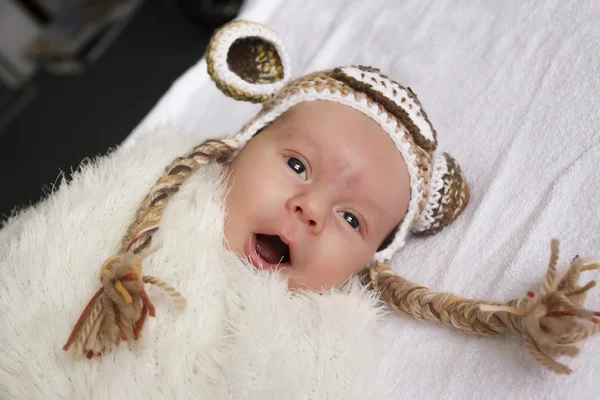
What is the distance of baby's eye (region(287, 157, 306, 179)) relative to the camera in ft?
2.71

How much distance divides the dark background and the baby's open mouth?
1297 mm

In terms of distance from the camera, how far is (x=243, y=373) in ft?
2.07

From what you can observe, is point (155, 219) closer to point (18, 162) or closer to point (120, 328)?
point (120, 328)

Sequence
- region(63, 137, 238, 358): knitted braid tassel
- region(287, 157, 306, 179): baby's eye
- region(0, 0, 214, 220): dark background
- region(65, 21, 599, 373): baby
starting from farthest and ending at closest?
1. region(0, 0, 214, 220): dark background
2. region(287, 157, 306, 179): baby's eye
3. region(65, 21, 599, 373): baby
4. region(63, 137, 238, 358): knitted braid tassel

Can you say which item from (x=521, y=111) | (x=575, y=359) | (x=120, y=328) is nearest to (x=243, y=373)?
(x=120, y=328)

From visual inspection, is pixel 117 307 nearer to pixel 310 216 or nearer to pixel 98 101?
pixel 310 216

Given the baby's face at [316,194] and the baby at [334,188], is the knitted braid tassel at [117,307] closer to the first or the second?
the baby at [334,188]

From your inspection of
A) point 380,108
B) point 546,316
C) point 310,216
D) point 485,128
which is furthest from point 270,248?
point 485,128

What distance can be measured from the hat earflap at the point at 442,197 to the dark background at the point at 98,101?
1392 millimetres

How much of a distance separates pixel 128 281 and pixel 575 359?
1.98ft

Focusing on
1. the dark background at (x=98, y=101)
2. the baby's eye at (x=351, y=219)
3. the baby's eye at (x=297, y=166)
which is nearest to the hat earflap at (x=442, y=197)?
the baby's eye at (x=351, y=219)

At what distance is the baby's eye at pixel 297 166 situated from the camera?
82 cm

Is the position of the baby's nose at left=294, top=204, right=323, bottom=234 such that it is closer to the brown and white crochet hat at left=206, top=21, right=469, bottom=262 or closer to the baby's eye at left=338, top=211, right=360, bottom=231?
the baby's eye at left=338, top=211, right=360, bottom=231

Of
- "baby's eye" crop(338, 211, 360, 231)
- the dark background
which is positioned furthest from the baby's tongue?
the dark background
